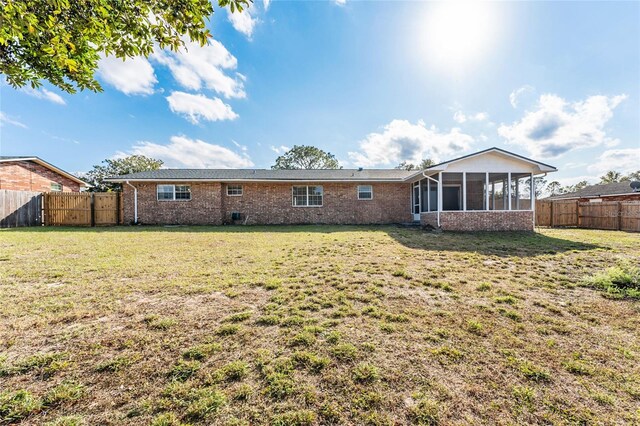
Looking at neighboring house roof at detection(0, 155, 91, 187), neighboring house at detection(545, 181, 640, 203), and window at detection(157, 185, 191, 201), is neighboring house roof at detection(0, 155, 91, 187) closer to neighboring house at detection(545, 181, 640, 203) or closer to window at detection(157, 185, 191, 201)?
window at detection(157, 185, 191, 201)

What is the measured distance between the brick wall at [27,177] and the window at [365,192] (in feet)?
73.3

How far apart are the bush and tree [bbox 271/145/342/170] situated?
38.8 m

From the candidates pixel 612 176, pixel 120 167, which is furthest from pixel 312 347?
pixel 612 176

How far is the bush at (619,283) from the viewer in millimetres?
3818

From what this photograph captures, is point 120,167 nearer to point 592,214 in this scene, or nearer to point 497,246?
point 497,246

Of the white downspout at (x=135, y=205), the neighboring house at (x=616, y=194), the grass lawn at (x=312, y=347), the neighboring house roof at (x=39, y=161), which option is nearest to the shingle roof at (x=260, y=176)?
the white downspout at (x=135, y=205)

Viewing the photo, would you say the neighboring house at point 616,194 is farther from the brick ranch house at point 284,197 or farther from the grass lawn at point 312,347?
the grass lawn at point 312,347

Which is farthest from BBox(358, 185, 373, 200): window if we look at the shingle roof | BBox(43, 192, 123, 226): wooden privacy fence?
BBox(43, 192, 123, 226): wooden privacy fence

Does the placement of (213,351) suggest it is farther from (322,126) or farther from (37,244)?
(322,126)

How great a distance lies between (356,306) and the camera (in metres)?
3.46

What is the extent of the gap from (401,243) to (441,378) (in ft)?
22.3

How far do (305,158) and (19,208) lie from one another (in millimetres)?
32893

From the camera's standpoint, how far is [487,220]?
39.1 ft

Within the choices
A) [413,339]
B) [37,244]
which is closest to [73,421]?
[413,339]
